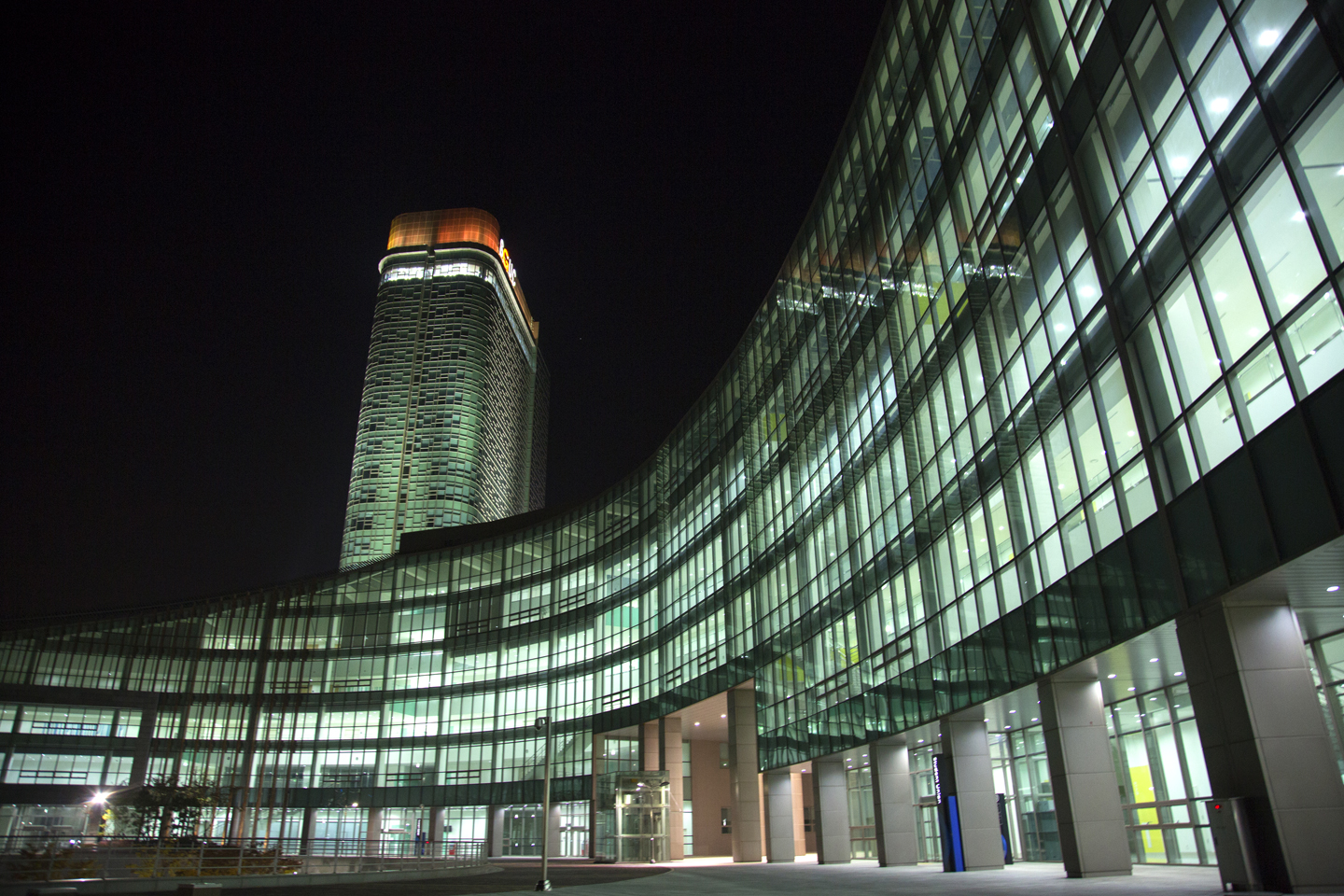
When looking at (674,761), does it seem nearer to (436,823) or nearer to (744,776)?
(744,776)

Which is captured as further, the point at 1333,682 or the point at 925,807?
the point at 925,807

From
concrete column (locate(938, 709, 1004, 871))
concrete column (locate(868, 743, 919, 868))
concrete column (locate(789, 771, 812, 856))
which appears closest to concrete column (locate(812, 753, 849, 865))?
concrete column (locate(868, 743, 919, 868))

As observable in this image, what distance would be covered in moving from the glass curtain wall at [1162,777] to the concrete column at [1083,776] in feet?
8.70

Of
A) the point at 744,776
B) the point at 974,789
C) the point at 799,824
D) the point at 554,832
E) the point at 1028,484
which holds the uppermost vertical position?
the point at 1028,484

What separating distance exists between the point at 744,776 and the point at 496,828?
2911cm

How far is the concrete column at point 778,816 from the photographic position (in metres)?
39.6

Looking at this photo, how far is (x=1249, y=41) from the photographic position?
45.2ft

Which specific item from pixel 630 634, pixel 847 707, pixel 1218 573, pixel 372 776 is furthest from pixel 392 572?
pixel 1218 573

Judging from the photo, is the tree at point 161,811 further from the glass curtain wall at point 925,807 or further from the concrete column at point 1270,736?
the concrete column at point 1270,736

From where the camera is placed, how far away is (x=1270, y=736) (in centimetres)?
1359

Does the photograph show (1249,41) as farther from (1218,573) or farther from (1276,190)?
(1218,573)

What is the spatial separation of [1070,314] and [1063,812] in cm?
1111

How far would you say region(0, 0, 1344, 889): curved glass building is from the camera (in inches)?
529

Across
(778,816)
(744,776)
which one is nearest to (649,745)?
(744,776)
